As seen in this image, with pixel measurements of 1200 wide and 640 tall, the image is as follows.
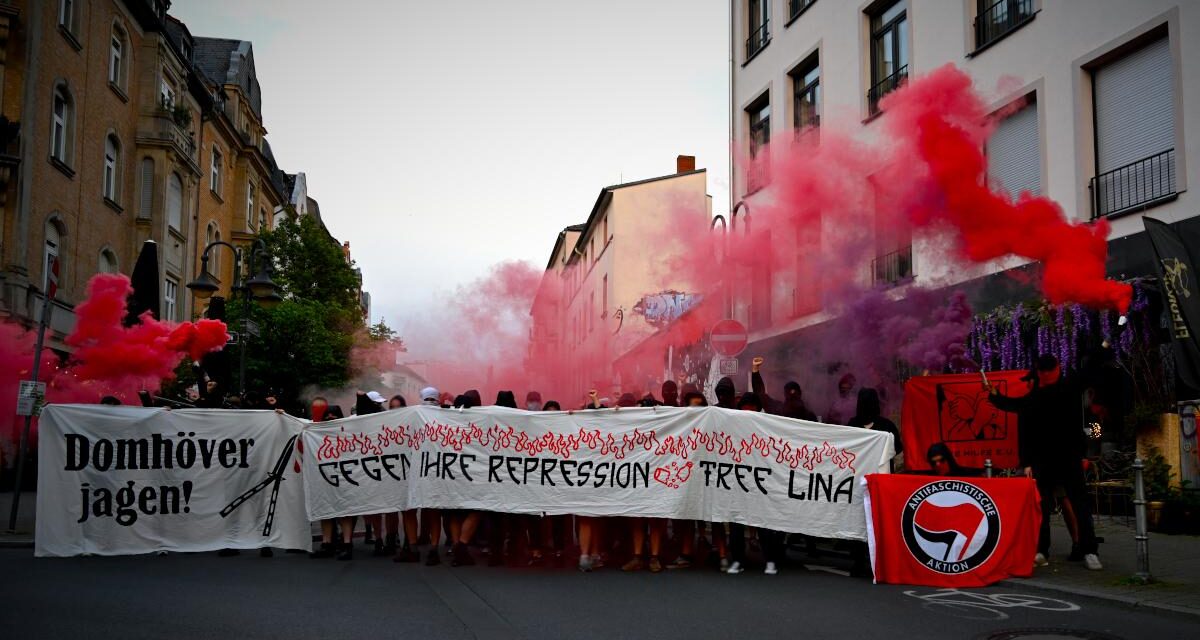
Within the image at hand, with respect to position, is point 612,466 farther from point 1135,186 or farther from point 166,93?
point 166,93

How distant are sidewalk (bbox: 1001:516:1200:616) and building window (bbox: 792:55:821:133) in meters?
12.1

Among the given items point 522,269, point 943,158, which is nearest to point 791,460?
point 943,158

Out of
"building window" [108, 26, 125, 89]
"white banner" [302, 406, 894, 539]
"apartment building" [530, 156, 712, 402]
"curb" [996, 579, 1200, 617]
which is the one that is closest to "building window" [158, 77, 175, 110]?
"building window" [108, 26, 125, 89]

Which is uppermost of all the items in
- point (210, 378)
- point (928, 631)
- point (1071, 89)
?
point (1071, 89)

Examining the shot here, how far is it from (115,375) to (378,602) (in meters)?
9.38

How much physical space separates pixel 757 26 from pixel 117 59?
732 inches

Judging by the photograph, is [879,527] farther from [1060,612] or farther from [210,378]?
[210,378]

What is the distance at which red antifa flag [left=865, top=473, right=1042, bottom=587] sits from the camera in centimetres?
856

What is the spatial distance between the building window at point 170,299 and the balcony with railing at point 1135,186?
28.8 meters

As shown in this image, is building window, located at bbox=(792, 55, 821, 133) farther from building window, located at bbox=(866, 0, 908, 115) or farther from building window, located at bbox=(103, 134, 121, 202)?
building window, located at bbox=(103, 134, 121, 202)

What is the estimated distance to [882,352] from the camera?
1567cm

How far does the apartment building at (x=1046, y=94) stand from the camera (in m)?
11.9

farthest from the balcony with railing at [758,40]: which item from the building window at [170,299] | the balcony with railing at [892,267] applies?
the building window at [170,299]

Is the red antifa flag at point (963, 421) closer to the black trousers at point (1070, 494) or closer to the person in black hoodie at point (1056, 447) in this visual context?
the person in black hoodie at point (1056, 447)
